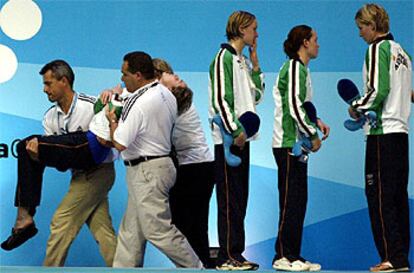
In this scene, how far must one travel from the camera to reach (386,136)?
590 cm

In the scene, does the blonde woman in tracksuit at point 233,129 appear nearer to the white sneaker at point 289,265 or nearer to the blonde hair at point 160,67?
the white sneaker at point 289,265

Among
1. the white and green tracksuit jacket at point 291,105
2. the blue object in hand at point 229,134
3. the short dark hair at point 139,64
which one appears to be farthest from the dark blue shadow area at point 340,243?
the short dark hair at point 139,64

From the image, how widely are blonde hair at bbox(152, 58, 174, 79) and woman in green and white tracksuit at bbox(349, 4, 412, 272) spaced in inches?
48.2

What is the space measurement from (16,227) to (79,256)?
85 centimetres

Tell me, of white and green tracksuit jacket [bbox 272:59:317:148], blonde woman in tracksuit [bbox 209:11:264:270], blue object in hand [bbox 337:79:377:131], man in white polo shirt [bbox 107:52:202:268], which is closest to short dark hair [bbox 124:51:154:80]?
man in white polo shirt [bbox 107:52:202:268]

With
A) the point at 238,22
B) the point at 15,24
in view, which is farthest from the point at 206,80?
the point at 15,24

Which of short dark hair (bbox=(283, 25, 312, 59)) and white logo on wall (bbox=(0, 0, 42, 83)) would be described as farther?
white logo on wall (bbox=(0, 0, 42, 83))

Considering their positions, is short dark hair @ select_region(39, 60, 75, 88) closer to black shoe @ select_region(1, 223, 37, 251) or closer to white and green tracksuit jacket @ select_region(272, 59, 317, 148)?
black shoe @ select_region(1, 223, 37, 251)

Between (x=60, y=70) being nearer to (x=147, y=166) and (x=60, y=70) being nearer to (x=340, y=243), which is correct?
(x=147, y=166)

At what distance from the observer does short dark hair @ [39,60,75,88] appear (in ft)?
21.8

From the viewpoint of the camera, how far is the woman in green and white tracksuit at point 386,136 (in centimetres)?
588

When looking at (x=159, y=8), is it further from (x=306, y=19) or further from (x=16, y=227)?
(x=16, y=227)

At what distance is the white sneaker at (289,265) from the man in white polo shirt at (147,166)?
539 mm

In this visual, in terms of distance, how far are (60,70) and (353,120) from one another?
180 cm
